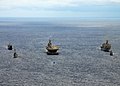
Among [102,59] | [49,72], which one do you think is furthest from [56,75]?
[102,59]

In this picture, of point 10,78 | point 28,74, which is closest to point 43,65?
point 28,74

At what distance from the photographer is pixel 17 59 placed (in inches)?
4801

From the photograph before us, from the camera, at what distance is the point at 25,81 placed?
81438 mm

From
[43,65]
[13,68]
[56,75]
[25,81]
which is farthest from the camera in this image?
[43,65]

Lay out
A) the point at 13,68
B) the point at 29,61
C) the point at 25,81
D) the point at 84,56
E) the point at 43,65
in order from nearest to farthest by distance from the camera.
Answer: the point at 25,81 → the point at 13,68 → the point at 43,65 → the point at 29,61 → the point at 84,56

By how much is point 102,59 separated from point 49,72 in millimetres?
34028

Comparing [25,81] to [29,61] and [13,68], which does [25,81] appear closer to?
[13,68]

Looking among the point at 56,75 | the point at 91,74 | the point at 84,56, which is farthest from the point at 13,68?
the point at 84,56

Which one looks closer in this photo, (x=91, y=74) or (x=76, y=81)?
(x=76, y=81)

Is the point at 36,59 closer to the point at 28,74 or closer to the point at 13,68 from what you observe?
the point at 13,68

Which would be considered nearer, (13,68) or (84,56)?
(13,68)

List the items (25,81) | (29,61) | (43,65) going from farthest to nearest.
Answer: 1. (29,61)
2. (43,65)
3. (25,81)

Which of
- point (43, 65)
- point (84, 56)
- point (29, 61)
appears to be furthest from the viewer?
point (84, 56)

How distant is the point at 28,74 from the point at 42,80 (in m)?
9.66
